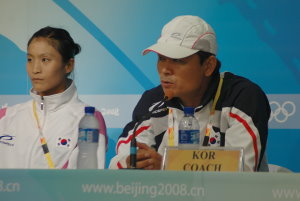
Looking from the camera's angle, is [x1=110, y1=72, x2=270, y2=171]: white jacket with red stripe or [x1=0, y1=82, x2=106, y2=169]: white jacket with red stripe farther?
[x1=0, y1=82, x2=106, y2=169]: white jacket with red stripe

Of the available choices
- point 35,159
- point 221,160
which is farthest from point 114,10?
point 221,160

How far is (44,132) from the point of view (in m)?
2.99

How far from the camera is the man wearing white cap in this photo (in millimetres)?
2500

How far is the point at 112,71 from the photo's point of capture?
3.60m

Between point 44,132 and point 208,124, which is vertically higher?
point 208,124

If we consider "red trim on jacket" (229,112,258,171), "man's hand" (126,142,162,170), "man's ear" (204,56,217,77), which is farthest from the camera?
"man's ear" (204,56,217,77)

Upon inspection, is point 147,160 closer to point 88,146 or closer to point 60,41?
point 88,146

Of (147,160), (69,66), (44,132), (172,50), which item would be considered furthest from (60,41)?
(147,160)

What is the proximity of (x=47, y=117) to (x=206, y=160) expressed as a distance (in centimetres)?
126

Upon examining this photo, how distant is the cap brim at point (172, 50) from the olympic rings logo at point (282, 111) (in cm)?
90

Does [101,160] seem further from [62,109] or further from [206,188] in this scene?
[206,188]

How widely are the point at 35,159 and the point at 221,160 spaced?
48.8 inches

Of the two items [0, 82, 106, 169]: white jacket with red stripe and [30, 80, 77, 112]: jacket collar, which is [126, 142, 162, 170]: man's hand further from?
[30, 80, 77, 112]: jacket collar

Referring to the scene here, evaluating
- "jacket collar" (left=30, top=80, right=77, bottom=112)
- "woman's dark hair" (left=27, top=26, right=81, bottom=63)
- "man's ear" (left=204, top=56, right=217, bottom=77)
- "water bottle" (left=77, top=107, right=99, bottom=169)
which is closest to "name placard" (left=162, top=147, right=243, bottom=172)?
"water bottle" (left=77, top=107, right=99, bottom=169)
